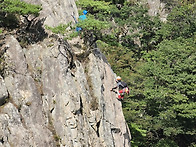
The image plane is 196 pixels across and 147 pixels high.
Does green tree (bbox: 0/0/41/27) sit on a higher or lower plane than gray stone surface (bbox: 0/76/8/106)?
higher

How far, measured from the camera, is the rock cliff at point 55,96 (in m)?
14.0

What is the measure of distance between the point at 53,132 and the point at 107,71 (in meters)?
6.95

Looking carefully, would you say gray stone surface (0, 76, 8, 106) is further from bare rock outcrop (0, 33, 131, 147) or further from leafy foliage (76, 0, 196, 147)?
leafy foliage (76, 0, 196, 147)

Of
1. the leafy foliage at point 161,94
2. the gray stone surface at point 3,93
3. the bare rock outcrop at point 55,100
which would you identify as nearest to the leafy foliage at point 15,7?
the bare rock outcrop at point 55,100

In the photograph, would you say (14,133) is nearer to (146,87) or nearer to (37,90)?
(37,90)

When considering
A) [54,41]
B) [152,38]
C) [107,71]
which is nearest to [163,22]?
[152,38]

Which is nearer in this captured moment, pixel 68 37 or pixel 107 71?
pixel 68 37

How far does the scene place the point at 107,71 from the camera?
823 inches

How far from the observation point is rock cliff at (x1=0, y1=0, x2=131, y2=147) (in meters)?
14.0

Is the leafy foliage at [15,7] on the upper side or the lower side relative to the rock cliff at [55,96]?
upper

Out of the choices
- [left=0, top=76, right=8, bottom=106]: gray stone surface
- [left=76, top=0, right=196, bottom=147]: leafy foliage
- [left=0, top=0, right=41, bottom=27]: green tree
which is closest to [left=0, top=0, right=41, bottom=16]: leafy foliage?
[left=0, top=0, right=41, bottom=27]: green tree

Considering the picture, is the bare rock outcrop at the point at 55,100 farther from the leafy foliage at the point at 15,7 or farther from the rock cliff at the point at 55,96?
the leafy foliage at the point at 15,7

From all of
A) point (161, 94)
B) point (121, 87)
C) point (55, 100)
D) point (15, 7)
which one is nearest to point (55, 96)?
point (55, 100)

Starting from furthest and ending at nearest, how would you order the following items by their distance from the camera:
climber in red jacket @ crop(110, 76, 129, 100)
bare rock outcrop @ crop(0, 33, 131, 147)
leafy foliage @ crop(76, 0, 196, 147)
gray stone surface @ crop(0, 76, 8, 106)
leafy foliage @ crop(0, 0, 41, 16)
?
leafy foliage @ crop(76, 0, 196, 147)
climber in red jacket @ crop(110, 76, 129, 100)
leafy foliage @ crop(0, 0, 41, 16)
bare rock outcrop @ crop(0, 33, 131, 147)
gray stone surface @ crop(0, 76, 8, 106)
